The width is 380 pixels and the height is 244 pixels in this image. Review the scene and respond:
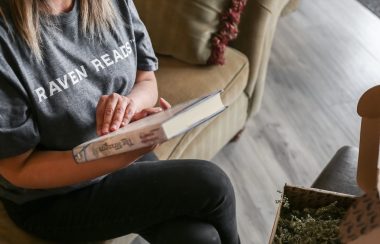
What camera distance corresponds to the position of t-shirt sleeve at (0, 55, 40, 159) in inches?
29.5

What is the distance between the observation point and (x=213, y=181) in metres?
0.92

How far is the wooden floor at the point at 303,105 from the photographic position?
5.03 feet

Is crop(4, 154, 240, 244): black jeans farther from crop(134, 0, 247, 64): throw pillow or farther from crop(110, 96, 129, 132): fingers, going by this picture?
crop(134, 0, 247, 64): throw pillow

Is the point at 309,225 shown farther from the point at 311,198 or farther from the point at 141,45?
the point at 141,45

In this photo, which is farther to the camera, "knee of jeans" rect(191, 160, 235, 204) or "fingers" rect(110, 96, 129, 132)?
"knee of jeans" rect(191, 160, 235, 204)

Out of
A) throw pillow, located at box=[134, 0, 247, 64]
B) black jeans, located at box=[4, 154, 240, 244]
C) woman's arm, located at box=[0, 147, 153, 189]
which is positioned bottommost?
black jeans, located at box=[4, 154, 240, 244]

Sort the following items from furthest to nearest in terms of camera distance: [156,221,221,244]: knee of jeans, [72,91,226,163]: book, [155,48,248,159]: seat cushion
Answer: [155,48,248,159]: seat cushion, [156,221,221,244]: knee of jeans, [72,91,226,163]: book

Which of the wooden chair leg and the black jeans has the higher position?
the black jeans

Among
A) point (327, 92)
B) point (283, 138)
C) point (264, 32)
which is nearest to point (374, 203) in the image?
point (264, 32)

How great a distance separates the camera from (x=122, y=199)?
2.89 ft

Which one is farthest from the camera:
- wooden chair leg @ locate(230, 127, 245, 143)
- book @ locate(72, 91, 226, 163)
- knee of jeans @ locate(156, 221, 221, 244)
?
wooden chair leg @ locate(230, 127, 245, 143)

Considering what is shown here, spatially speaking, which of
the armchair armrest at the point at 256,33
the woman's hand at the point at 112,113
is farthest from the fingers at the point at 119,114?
the armchair armrest at the point at 256,33

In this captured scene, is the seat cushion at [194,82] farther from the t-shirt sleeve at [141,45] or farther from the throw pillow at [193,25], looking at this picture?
the t-shirt sleeve at [141,45]

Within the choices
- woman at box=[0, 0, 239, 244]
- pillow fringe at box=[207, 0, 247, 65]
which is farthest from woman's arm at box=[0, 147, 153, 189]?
pillow fringe at box=[207, 0, 247, 65]
